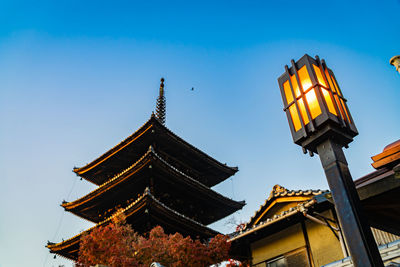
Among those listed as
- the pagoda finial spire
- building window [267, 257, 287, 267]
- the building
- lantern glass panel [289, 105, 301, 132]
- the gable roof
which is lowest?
lantern glass panel [289, 105, 301, 132]

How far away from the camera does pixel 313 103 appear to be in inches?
113

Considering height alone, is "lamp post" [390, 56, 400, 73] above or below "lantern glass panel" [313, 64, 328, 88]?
above

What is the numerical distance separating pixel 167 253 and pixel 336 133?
40.5ft

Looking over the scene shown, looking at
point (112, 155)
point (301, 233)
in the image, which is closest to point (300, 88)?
point (301, 233)

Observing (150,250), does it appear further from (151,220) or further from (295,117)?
(295,117)

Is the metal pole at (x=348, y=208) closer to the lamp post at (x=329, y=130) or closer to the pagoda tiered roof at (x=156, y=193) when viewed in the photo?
the lamp post at (x=329, y=130)

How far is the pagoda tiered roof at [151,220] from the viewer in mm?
16328

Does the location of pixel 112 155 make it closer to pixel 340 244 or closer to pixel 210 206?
pixel 210 206

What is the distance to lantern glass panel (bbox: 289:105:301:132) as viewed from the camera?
9.51 ft

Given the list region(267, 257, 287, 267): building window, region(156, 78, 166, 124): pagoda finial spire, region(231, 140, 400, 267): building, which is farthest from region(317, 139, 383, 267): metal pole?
region(156, 78, 166, 124): pagoda finial spire

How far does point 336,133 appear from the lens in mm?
2633

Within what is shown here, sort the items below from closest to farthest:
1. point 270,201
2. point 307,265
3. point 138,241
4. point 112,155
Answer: point 307,265
point 270,201
point 138,241
point 112,155

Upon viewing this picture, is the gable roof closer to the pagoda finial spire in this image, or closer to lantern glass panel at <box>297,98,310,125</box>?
lantern glass panel at <box>297,98,310,125</box>

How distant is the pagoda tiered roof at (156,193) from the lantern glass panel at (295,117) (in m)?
15.0
